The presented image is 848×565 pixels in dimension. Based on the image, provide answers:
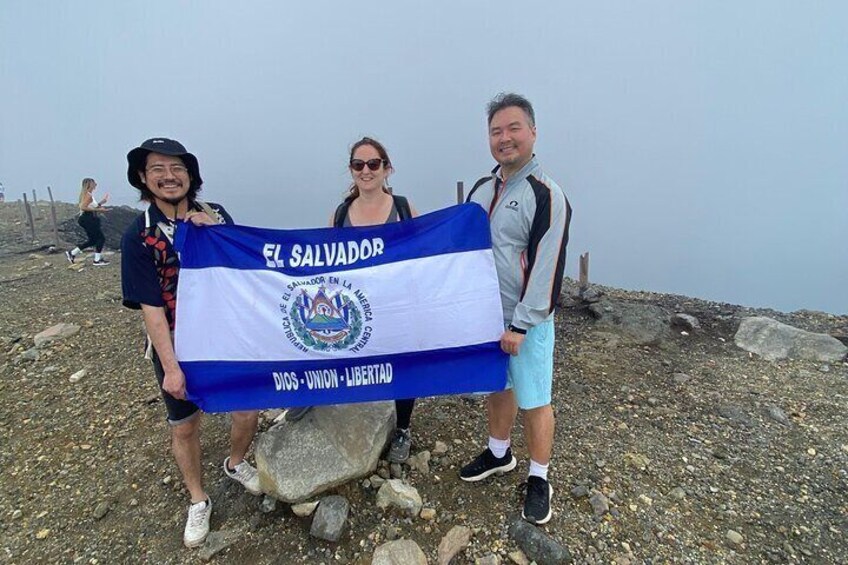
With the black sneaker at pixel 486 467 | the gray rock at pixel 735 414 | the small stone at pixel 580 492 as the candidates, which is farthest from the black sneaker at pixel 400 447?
the gray rock at pixel 735 414

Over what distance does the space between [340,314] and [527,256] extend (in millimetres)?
1684

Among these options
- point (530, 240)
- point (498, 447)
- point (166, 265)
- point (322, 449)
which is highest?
point (530, 240)

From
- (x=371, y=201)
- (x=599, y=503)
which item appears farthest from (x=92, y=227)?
(x=599, y=503)

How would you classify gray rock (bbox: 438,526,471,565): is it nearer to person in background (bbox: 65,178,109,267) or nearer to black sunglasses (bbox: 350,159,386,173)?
black sunglasses (bbox: 350,159,386,173)

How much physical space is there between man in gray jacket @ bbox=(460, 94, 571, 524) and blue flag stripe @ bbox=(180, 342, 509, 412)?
31 centimetres

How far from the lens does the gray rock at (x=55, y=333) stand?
7922mm

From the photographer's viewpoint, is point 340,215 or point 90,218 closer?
point 340,215

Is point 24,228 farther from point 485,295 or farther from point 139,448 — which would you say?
point 485,295

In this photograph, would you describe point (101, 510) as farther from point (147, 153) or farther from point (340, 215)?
point (340, 215)

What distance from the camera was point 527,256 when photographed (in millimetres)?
3674

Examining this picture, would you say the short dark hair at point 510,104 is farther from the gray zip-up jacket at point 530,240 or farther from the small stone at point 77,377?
the small stone at point 77,377

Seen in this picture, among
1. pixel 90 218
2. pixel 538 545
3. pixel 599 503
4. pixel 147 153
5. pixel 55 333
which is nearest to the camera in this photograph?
pixel 147 153

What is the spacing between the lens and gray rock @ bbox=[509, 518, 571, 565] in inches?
142

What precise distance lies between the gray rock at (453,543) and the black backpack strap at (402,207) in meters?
2.82
